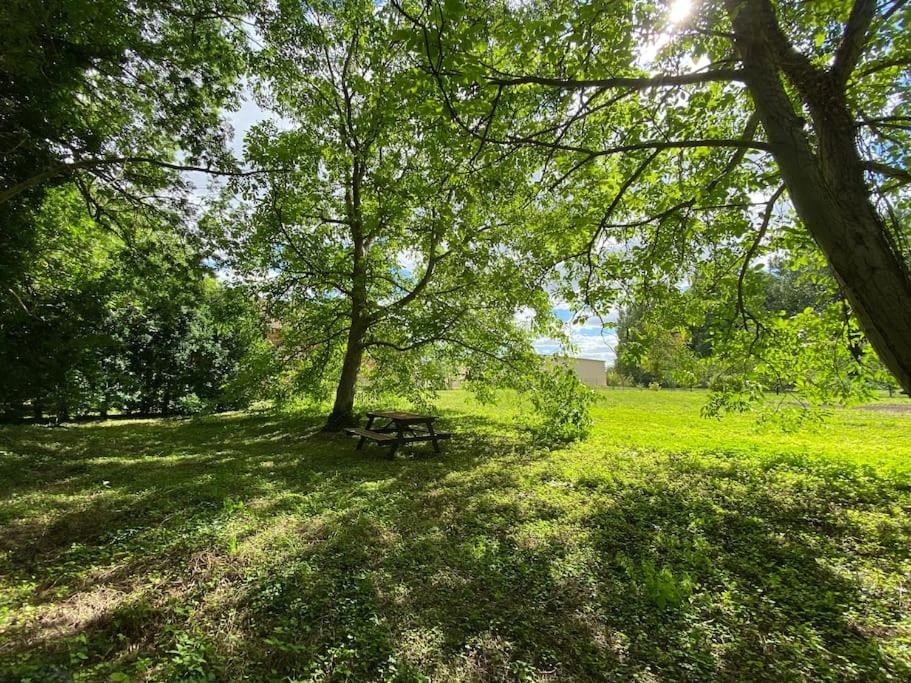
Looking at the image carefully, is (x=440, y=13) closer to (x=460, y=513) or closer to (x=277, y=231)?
(x=460, y=513)

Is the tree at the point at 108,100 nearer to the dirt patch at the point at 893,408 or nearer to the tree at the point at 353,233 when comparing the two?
the tree at the point at 353,233

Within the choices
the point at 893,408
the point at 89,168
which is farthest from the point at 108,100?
the point at 893,408

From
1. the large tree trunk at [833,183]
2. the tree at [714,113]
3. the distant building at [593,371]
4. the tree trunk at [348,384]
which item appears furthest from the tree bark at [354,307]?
the distant building at [593,371]

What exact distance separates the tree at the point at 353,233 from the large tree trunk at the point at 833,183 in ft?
13.7

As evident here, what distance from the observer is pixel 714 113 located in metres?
5.93

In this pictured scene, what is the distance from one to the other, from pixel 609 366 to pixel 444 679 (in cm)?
3779

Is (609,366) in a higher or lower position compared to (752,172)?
lower

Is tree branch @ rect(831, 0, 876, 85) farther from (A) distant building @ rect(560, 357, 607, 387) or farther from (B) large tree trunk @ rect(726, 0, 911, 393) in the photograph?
(A) distant building @ rect(560, 357, 607, 387)

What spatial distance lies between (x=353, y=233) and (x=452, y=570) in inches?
304

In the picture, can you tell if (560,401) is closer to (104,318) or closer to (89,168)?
(89,168)

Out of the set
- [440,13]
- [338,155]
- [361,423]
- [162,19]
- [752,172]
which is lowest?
[361,423]

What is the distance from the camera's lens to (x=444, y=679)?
2.22m

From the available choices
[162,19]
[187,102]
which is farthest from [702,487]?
[162,19]

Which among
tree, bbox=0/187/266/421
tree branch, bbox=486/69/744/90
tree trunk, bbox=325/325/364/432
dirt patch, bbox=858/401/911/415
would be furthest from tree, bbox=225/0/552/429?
dirt patch, bbox=858/401/911/415
